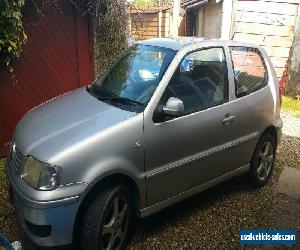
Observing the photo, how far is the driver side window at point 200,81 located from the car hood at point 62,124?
0.64 m

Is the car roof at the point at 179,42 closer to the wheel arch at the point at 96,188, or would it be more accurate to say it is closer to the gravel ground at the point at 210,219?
the wheel arch at the point at 96,188

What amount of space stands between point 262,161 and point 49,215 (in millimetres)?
3300

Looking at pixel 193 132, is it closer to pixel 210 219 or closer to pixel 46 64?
pixel 210 219

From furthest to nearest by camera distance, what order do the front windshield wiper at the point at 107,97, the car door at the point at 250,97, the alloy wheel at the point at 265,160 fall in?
the alloy wheel at the point at 265,160 → the car door at the point at 250,97 → the front windshield wiper at the point at 107,97

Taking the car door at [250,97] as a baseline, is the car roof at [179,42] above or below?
above

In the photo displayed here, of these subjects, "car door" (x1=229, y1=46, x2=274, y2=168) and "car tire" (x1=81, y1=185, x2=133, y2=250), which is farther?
"car door" (x1=229, y1=46, x2=274, y2=168)

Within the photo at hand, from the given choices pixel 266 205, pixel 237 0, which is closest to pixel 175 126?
pixel 266 205

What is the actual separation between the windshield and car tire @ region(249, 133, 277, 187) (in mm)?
1918

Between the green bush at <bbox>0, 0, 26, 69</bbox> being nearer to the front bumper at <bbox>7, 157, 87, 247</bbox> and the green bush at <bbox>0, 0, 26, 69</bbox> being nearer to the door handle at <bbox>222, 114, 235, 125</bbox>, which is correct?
the front bumper at <bbox>7, 157, 87, 247</bbox>

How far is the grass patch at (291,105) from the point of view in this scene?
9684 mm

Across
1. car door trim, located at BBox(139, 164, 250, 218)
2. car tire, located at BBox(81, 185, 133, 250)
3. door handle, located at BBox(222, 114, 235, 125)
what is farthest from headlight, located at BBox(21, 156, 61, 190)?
door handle, located at BBox(222, 114, 235, 125)

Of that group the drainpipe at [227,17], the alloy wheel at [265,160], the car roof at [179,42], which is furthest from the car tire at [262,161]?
the drainpipe at [227,17]

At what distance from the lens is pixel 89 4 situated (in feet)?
22.7

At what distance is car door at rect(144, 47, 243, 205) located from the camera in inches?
153
